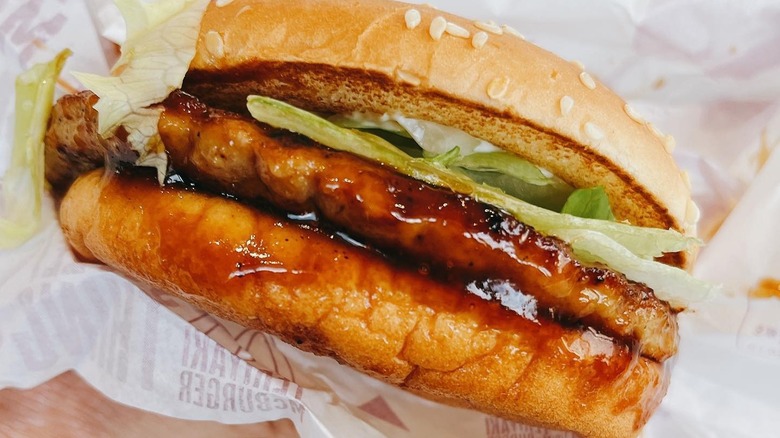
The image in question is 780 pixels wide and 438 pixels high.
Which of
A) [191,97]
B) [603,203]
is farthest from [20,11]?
[603,203]

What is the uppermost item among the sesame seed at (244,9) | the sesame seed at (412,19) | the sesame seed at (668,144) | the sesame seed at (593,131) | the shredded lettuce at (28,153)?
the sesame seed at (412,19)

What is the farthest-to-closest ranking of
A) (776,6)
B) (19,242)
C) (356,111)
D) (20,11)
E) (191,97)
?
(776,6) < (20,11) < (19,242) < (356,111) < (191,97)

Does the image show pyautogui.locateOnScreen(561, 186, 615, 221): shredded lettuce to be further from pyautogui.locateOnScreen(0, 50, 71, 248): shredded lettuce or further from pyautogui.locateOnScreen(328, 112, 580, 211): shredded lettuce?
pyautogui.locateOnScreen(0, 50, 71, 248): shredded lettuce

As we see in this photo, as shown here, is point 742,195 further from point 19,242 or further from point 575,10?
point 19,242

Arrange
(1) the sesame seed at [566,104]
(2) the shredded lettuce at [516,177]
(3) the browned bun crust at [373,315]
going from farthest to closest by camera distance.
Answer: (2) the shredded lettuce at [516,177], (1) the sesame seed at [566,104], (3) the browned bun crust at [373,315]

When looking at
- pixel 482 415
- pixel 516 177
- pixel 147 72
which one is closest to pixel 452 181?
pixel 516 177

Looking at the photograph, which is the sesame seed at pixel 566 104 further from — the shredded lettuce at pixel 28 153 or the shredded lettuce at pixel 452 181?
the shredded lettuce at pixel 28 153

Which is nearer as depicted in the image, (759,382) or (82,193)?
(82,193)

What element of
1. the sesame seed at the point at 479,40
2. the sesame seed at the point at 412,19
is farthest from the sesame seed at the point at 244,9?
the sesame seed at the point at 479,40
